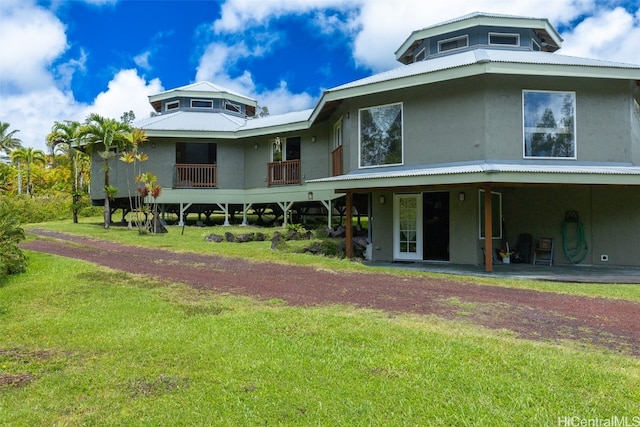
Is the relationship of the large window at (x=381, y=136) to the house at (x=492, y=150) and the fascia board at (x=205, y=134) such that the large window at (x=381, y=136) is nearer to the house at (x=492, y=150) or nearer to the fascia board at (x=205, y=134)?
the house at (x=492, y=150)

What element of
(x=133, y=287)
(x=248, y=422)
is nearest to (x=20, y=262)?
(x=133, y=287)

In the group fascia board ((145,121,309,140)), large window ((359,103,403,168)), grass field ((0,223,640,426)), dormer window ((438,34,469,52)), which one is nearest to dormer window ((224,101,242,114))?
fascia board ((145,121,309,140))

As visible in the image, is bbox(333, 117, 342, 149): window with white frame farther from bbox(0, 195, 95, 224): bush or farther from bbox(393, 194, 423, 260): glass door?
bbox(0, 195, 95, 224): bush

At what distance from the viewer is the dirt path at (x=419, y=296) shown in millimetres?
5207

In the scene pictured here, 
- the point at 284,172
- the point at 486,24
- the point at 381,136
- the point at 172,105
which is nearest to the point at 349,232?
the point at 381,136

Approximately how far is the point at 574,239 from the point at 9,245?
12.9 metres

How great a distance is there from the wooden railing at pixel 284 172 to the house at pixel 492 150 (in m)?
3.87

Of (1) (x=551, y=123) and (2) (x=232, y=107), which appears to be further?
(2) (x=232, y=107)

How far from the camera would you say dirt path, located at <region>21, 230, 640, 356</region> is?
17.1 feet

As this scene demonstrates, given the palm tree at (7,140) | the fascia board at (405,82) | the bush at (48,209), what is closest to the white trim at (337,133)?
the fascia board at (405,82)

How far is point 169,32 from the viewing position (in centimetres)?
1847

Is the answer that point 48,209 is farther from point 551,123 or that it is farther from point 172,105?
point 551,123

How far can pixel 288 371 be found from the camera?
371cm

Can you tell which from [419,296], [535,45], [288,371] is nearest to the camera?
[288,371]
